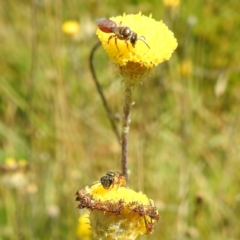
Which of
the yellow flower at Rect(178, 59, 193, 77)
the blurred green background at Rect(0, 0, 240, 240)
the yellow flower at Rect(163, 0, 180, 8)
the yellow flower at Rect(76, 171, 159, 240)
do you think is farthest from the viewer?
the yellow flower at Rect(178, 59, 193, 77)

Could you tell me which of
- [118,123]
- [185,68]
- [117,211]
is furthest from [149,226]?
[185,68]

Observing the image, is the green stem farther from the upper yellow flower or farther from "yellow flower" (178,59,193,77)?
"yellow flower" (178,59,193,77)

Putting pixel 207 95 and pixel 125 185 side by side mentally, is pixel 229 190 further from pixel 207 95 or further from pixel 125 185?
pixel 125 185

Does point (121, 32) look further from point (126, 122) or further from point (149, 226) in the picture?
point (149, 226)

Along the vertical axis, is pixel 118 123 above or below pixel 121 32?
above

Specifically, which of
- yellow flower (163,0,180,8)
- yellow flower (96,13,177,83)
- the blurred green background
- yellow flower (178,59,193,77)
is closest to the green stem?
yellow flower (96,13,177,83)

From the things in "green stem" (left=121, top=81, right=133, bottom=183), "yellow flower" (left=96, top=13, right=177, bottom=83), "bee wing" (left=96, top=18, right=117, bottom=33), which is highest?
"bee wing" (left=96, top=18, right=117, bottom=33)

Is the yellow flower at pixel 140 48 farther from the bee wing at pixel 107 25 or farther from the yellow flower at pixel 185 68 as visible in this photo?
the yellow flower at pixel 185 68
